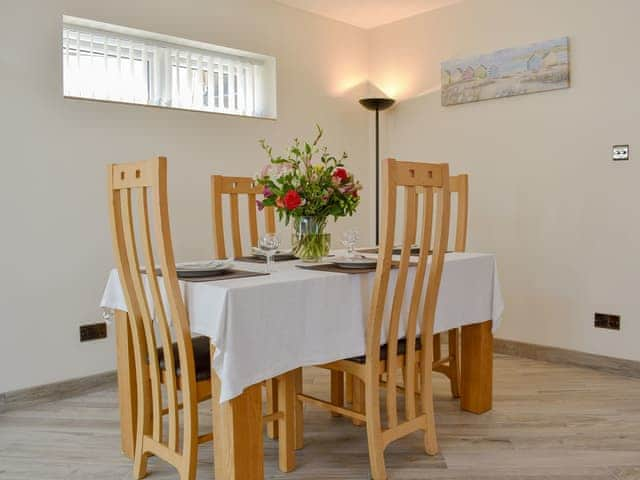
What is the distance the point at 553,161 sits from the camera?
3.66 metres

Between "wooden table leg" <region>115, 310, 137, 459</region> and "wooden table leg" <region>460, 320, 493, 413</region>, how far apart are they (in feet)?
4.94

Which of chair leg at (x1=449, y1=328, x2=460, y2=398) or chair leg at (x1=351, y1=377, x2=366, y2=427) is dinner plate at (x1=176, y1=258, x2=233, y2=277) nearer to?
chair leg at (x1=351, y1=377, x2=366, y2=427)

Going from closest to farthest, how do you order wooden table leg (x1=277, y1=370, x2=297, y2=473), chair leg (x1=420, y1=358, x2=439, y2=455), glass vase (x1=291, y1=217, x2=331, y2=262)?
1. wooden table leg (x1=277, y1=370, x2=297, y2=473)
2. chair leg (x1=420, y1=358, x2=439, y2=455)
3. glass vase (x1=291, y1=217, x2=331, y2=262)

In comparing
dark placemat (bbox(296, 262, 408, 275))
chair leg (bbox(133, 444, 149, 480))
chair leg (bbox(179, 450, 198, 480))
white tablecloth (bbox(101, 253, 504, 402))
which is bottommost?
chair leg (bbox(133, 444, 149, 480))

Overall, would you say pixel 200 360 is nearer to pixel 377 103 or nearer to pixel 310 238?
pixel 310 238

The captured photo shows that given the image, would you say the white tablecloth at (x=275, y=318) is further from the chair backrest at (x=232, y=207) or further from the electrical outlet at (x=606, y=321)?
the electrical outlet at (x=606, y=321)

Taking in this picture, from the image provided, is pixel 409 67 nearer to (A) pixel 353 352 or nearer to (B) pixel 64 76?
(B) pixel 64 76

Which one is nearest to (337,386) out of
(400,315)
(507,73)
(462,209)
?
(400,315)

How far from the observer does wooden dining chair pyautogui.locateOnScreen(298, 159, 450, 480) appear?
2021 millimetres

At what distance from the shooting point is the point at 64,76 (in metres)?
3.28

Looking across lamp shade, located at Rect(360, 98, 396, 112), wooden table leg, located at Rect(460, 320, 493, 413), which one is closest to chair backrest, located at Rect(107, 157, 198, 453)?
wooden table leg, located at Rect(460, 320, 493, 413)

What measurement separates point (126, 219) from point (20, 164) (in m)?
1.35

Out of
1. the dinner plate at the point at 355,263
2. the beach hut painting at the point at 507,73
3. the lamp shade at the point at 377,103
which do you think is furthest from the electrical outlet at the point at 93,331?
the beach hut painting at the point at 507,73

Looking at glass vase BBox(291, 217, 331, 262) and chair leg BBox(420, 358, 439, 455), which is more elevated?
glass vase BBox(291, 217, 331, 262)
